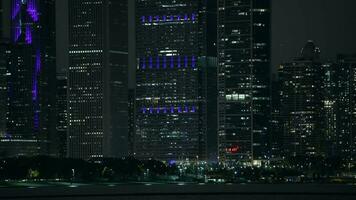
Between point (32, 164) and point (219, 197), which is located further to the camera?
point (32, 164)

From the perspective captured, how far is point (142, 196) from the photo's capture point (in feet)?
468

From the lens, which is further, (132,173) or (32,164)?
(132,173)

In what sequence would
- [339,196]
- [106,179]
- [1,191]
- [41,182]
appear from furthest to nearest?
[106,179]
[41,182]
[1,191]
[339,196]

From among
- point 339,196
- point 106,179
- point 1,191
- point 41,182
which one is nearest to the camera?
point 339,196

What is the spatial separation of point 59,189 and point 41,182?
16.0m

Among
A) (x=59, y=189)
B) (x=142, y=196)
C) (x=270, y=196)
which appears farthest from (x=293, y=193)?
(x=59, y=189)

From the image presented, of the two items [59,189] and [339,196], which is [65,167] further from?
[339,196]

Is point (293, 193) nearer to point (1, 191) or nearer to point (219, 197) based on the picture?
point (219, 197)

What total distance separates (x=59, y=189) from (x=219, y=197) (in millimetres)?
32308

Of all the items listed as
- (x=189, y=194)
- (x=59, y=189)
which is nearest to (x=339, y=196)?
(x=189, y=194)

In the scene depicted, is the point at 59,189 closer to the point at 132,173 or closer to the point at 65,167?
the point at 65,167

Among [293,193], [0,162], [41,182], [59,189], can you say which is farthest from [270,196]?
[0,162]

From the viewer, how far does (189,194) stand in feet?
487

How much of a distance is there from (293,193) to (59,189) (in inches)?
1473
